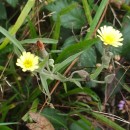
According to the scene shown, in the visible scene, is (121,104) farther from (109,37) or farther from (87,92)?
(109,37)

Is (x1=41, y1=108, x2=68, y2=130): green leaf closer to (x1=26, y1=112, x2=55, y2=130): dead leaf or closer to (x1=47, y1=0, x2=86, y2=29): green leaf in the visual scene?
(x1=26, y1=112, x2=55, y2=130): dead leaf

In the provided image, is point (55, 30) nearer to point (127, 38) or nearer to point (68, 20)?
point (68, 20)

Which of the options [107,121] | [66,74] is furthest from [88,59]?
[107,121]

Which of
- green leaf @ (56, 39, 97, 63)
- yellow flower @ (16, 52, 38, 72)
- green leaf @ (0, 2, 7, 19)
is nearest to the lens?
yellow flower @ (16, 52, 38, 72)

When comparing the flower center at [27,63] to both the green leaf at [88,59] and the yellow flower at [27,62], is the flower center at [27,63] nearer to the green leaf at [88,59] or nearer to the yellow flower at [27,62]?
the yellow flower at [27,62]

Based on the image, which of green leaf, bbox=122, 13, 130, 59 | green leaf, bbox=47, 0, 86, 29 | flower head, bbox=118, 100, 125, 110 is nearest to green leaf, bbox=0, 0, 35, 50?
green leaf, bbox=47, 0, 86, 29
